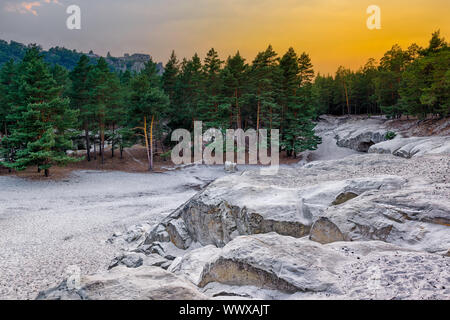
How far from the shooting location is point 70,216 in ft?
44.6

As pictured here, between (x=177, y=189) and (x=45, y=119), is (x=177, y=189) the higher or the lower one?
the lower one

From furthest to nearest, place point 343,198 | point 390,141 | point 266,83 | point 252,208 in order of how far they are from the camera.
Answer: point 266,83
point 390,141
point 252,208
point 343,198

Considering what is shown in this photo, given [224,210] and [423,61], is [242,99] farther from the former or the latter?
[224,210]

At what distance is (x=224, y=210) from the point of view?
26.6ft

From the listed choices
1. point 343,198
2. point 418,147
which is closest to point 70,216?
point 343,198

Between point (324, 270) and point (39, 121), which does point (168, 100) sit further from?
point (324, 270)

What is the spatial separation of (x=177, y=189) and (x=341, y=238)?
1683cm

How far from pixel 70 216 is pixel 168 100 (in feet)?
55.9

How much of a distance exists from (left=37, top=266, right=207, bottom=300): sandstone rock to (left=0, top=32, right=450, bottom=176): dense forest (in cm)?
2177

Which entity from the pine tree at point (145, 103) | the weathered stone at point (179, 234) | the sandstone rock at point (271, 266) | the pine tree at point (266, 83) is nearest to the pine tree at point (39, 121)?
the pine tree at point (145, 103)

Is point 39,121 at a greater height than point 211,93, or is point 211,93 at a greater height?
point 211,93

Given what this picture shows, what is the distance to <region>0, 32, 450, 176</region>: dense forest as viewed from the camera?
22.0m

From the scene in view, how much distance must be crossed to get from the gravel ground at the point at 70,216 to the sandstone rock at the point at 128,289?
502cm
